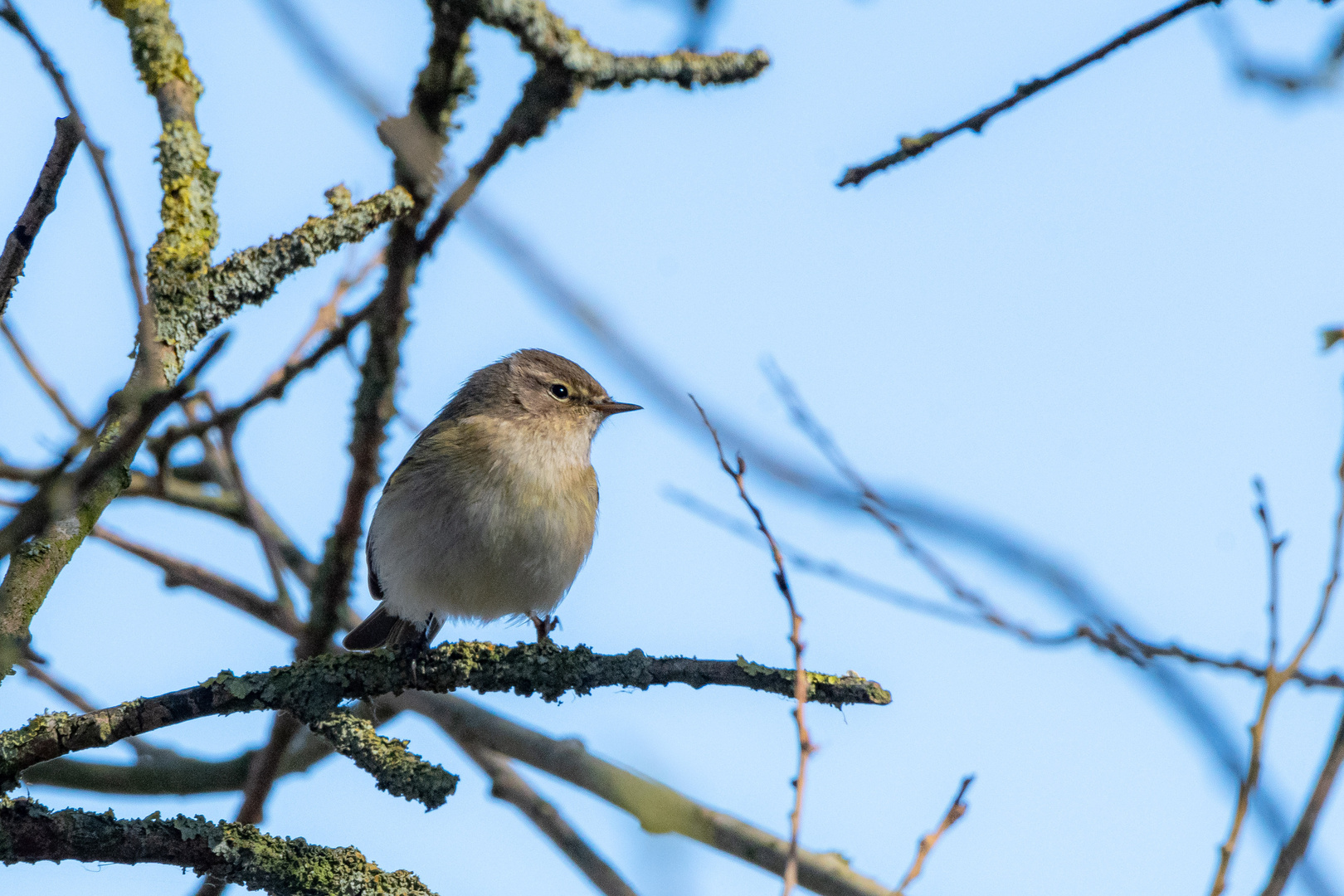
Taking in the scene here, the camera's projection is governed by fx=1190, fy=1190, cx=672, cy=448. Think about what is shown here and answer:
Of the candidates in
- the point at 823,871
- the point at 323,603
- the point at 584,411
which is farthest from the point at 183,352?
the point at 584,411

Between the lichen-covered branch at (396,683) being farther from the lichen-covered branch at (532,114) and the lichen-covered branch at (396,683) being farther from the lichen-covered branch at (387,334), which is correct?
the lichen-covered branch at (532,114)

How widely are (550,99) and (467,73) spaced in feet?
2.78

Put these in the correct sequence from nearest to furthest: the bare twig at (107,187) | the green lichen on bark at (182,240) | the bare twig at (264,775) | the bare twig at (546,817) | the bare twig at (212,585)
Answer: the bare twig at (107,187) → the green lichen on bark at (182,240) → the bare twig at (264,775) → the bare twig at (546,817) → the bare twig at (212,585)

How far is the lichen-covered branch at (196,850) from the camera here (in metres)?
2.77

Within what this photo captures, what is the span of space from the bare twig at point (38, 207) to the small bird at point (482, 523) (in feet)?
9.59

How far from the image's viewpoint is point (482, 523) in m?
5.41

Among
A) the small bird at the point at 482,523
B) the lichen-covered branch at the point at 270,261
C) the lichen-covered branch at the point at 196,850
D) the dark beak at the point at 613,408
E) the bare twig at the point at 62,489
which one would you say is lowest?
the lichen-covered branch at the point at 196,850

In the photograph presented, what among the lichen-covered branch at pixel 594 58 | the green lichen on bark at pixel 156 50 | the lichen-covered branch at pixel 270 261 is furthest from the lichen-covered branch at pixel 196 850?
the green lichen on bark at pixel 156 50

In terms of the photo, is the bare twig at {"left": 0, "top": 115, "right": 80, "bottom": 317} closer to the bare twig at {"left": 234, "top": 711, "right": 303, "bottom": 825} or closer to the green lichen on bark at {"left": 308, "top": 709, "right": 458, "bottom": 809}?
the green lichen on bark at {"left": 308, "top": 709, "right": 458, "bottom": 809}

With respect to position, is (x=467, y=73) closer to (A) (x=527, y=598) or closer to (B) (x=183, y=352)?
(B) (x=183, y=352)

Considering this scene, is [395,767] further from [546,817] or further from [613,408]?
[613,408]

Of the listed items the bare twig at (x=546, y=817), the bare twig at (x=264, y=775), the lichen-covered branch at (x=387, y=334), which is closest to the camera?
the lichen-covered branch at (x=387, y=334)

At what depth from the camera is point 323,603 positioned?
4.82 meters

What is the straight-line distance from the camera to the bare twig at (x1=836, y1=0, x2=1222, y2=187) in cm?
273
